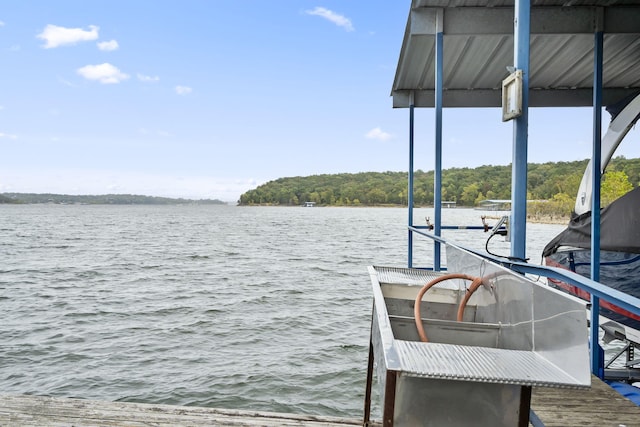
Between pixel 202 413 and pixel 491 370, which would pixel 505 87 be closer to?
pixel 491 370

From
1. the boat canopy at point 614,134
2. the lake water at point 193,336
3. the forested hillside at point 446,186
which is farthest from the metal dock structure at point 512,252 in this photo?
the forested hillside at point 446,186

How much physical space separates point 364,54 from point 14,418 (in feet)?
247

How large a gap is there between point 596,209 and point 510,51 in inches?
74.2

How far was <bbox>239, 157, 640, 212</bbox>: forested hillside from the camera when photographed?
2113 cm

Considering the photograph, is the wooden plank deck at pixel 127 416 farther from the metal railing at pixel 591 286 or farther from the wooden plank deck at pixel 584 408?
the metal railing at pixel 591 286

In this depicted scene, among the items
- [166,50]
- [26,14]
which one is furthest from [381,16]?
[26,14]

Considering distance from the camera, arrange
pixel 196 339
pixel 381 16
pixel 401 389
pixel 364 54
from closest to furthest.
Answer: pixel 401 389
pixel 196 339
pixel 381 16
pixel 364 54

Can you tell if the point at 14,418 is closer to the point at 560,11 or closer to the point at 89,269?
the point at 560,11

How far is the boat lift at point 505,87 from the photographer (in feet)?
4.89

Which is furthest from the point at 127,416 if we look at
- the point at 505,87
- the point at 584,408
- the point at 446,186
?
the point at 446,186

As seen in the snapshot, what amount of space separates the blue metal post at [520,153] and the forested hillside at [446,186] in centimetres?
529

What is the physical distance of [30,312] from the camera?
35.5ft

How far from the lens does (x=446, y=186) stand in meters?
26.5

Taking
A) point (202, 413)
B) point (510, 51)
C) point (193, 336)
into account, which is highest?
point (510, 51)
